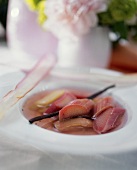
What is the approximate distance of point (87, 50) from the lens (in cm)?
83

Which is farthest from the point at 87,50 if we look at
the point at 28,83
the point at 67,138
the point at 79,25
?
the point at 67,138

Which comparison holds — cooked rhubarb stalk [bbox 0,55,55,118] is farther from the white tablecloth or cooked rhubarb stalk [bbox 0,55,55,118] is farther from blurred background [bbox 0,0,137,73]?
blurred background [bbox 0,0,137,73]

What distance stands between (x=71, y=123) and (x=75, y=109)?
27 millimetres

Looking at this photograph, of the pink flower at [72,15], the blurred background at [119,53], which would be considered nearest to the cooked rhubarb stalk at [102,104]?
the pink flower at [72,15]

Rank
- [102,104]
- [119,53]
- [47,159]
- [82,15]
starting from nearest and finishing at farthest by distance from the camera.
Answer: [47,159] < [102,104] < [82,15] < [119,53]

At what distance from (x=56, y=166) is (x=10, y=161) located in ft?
0.19

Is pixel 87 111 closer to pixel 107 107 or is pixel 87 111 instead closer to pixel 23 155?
pixel 107 107

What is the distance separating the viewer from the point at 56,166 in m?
0.44

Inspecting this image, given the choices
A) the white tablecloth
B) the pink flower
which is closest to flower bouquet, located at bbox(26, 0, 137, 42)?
the pink flower

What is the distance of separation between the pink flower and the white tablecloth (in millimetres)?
379

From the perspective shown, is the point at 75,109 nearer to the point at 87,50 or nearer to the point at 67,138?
the point at 67,138

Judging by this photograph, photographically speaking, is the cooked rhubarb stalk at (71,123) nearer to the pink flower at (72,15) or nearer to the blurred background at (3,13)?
the pink flower at (72,15)

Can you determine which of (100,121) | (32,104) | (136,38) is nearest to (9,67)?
(32,104)

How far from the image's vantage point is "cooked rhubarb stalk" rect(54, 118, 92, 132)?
1.65 ft
